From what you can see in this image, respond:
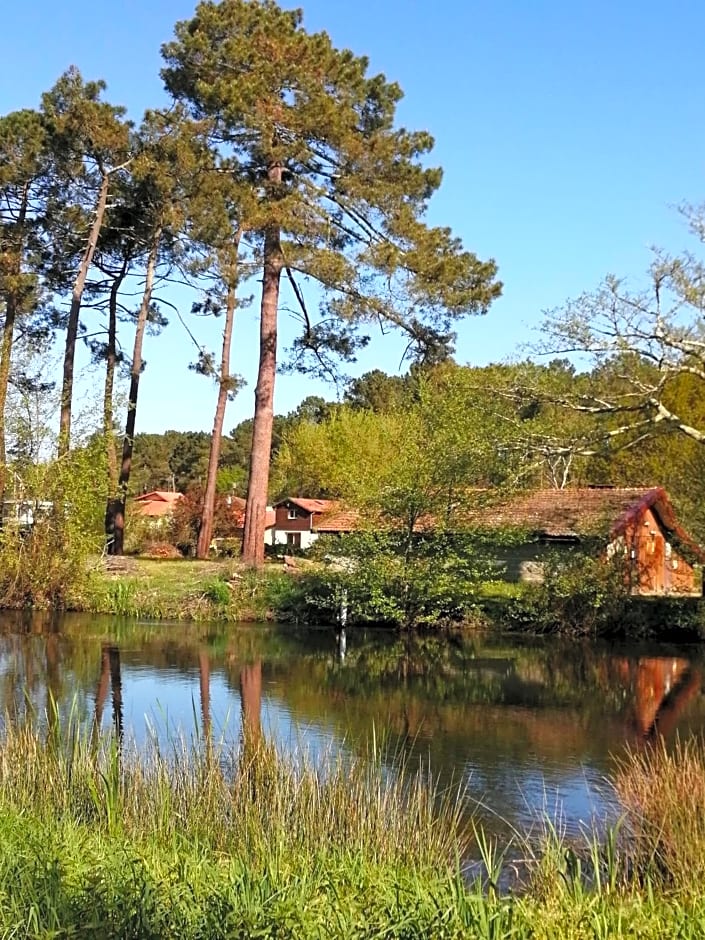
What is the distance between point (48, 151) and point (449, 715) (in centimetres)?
2046

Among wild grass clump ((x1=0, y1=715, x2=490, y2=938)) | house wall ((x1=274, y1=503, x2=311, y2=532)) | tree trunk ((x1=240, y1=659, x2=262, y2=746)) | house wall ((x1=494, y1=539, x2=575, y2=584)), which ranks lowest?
tree trunk ((x1=240, y1=659, x2=262, y2=746))

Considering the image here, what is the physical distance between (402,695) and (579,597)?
922 centimetres

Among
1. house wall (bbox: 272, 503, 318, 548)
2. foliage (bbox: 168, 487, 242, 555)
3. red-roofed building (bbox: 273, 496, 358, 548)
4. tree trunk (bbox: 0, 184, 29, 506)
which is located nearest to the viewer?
tree trunk (bbox: 0, 184, 29, 506)

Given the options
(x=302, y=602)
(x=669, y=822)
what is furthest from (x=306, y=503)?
(x=669, y=822)

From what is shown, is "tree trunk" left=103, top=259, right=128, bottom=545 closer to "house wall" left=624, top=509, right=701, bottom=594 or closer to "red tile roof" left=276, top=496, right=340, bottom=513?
"house wall" left=624, top=509, right=701, bottom=594

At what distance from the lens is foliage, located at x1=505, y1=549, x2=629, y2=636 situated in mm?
23234

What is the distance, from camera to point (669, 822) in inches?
256

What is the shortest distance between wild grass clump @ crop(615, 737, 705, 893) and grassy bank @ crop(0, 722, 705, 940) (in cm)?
2

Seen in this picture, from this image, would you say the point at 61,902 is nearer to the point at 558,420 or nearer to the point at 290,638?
the point at 290,638

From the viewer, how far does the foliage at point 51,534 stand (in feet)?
80.4

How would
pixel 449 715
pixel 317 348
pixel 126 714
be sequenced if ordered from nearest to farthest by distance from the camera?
pixel 126 714
pixel 449 715
pixel 317 348

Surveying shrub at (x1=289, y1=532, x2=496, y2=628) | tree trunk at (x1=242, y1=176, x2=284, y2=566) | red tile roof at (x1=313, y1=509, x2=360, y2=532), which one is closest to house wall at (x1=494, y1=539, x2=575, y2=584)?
red tile roof at (x1=313, y1=509, x2=360, y2=532)

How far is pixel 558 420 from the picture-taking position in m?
25.5

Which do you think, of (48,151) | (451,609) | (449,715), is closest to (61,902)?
(449,715)
